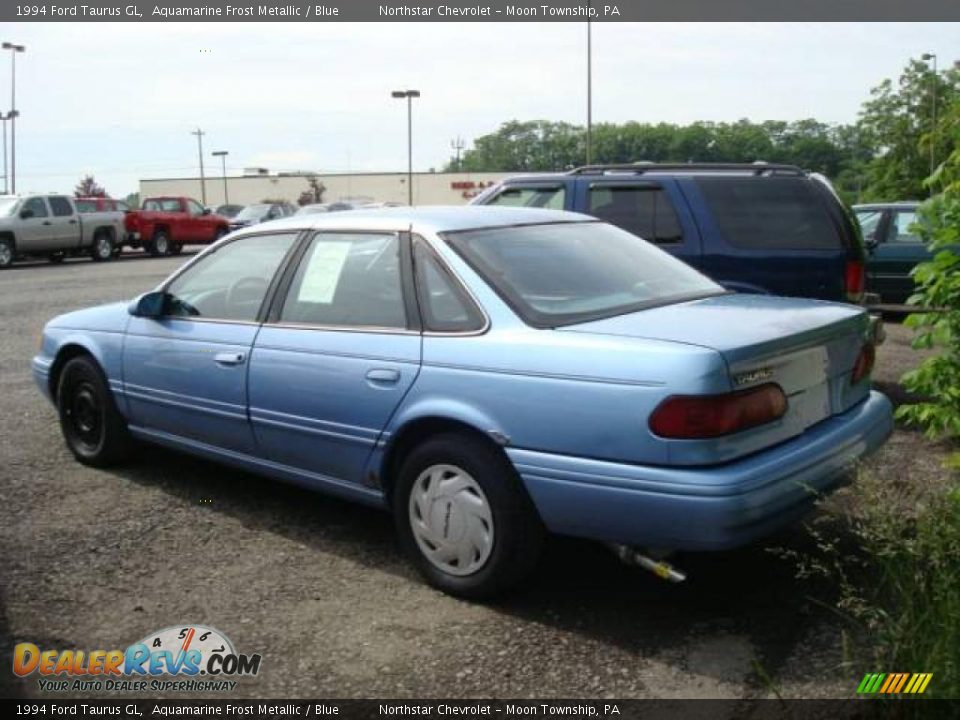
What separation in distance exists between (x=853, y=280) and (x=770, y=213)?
2.55 feet

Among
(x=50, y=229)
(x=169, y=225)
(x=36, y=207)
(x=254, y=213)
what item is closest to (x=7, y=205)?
(x=36, y=207)

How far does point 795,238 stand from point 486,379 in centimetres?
437

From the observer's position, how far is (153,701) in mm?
3246

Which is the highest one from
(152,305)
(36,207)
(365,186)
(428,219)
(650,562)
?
(365,186)

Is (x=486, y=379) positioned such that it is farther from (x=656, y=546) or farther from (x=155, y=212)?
(x=155, y=212)

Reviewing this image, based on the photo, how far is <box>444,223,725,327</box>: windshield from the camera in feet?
13.0

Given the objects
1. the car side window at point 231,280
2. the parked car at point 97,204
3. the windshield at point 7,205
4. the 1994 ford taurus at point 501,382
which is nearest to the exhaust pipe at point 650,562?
the 1994 ford taurus at point 501,382

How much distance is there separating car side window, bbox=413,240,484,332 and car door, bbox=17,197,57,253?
930 inches

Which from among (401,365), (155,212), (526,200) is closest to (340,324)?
(401,365)

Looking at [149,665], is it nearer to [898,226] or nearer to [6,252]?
[898,226]

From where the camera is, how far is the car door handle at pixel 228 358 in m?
4.72

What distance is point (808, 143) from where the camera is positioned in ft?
264

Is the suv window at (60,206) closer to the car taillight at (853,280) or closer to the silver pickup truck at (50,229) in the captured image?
the silver pickup truck at (50,229)

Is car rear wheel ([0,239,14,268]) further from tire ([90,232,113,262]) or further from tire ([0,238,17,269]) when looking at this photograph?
tire ([90,232,113,262])
